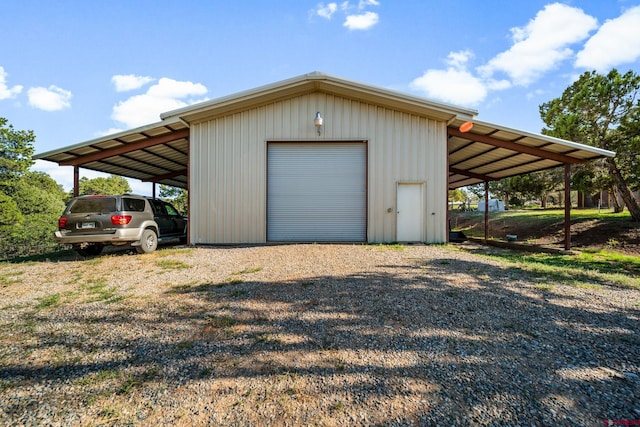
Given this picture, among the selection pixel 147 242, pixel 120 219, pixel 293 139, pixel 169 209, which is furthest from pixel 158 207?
pixel 293 139

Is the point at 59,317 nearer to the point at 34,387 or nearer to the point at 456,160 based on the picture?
the point at 34,387

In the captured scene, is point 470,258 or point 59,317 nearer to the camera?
point 59,317

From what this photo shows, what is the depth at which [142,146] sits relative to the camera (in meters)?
9.73

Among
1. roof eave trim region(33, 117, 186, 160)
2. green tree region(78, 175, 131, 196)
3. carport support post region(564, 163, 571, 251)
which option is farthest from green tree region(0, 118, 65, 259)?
carport support post region(564, 163, 571, 251)

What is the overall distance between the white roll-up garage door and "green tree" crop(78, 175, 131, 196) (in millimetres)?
52866

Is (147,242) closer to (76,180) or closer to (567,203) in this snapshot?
(76,180)

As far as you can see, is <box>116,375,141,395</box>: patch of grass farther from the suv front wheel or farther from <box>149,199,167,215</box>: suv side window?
<box>149,199,167,215</box>: suv side window

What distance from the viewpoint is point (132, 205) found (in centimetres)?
802

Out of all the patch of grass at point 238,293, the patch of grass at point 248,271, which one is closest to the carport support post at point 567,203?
the patch of grass at point 248,271

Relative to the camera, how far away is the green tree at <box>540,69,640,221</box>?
41.8 ft

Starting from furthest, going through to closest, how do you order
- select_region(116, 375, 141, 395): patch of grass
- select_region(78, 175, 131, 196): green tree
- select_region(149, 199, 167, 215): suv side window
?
select_region(78, 175, 131, 196): green tree
select_region(149, 199, 167, 215): suv side window
select_region(116, 375, 141, 395): patch of grass

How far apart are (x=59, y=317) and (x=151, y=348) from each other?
1.84 metres

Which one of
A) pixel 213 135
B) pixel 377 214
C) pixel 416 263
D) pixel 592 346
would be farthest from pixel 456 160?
pixel 592 346

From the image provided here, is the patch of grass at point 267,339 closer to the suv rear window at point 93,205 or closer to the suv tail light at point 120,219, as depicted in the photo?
the suv tail light at point 120,219
